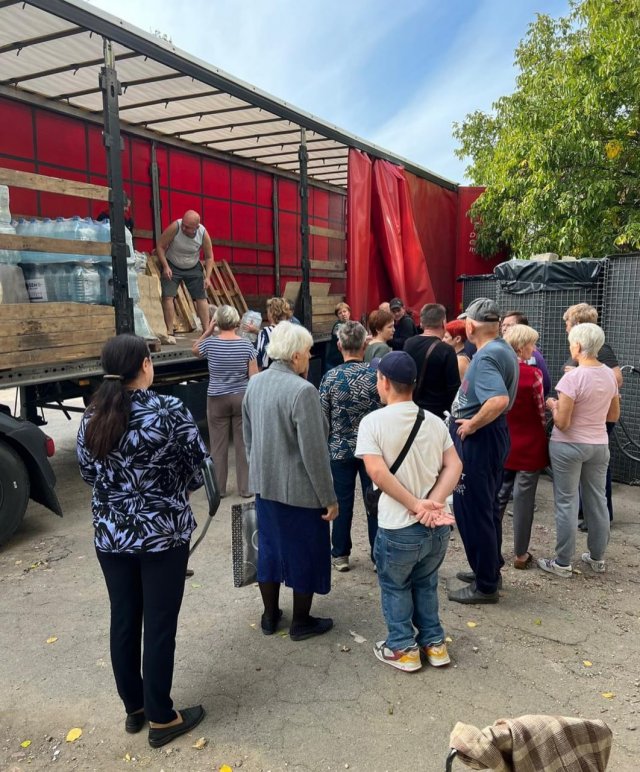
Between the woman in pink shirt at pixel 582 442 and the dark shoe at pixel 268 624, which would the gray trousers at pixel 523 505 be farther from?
the dark shoe at pixel 268 624

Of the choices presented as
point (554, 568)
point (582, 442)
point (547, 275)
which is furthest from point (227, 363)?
point (547, 275)

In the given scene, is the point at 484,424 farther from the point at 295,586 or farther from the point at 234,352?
the point at 234,352

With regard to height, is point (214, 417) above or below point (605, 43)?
below

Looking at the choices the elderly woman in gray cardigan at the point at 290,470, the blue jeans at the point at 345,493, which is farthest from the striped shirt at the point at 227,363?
the elderly woman in gray cardigan at the point at 290,470

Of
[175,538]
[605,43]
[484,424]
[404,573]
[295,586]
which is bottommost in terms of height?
[295,586]

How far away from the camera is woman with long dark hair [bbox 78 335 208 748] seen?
6.88ft

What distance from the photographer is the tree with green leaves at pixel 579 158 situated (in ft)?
30.1

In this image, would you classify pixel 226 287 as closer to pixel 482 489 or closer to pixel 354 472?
pixel 354 472

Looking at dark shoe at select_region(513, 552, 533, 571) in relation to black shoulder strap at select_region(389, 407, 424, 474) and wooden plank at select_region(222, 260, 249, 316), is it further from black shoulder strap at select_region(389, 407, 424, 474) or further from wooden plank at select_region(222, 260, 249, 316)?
wooden plank at select_region(222, 260, 249, 316)

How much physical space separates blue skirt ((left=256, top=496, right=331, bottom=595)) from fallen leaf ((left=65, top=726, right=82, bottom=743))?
1.04 meters

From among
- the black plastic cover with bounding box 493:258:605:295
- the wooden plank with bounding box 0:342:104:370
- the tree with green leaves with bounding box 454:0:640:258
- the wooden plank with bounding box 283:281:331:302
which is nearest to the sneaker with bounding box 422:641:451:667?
the wooden plank with bounding box 0:342:104:370

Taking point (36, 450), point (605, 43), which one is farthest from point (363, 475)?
point (605, 43)

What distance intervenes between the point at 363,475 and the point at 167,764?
201cm

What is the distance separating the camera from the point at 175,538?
7.27 ft
